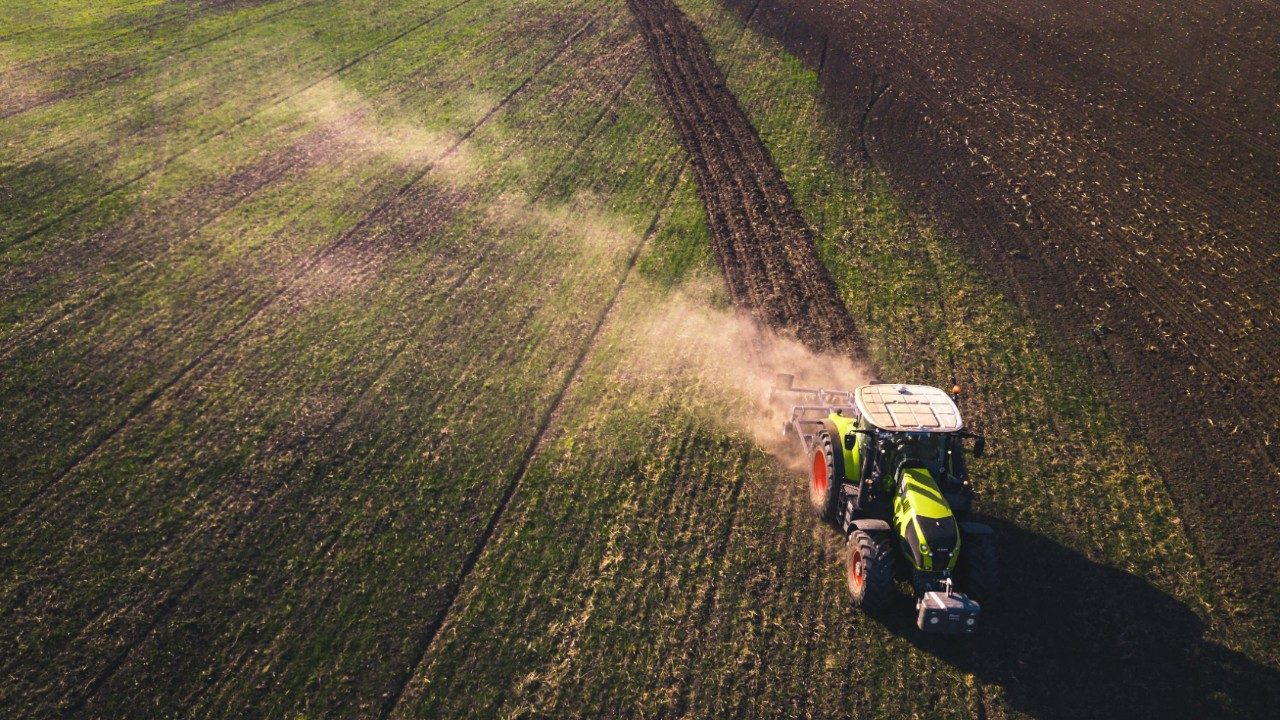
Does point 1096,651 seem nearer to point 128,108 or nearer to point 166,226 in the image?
point 166,226

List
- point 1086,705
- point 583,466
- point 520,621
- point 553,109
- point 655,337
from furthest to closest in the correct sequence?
1. point 553,109
2. point 655,337
3. point 583,466
4. point 520,621
5. point 1086,705

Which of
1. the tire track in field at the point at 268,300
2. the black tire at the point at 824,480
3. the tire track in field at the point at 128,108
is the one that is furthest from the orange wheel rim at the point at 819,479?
the tire track in field at the point at 128,108

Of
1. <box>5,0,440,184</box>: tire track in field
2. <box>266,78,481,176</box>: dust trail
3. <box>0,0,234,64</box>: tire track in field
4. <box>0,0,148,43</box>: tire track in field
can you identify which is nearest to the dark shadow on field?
<box>266,78,481,176</box>: dust trail

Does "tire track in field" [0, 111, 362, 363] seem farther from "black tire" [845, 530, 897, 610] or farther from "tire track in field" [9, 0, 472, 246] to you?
"black tire" [845, 530, 897, 610]

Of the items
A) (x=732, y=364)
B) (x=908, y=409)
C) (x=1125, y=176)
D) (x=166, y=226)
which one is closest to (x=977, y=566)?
(x=908, y=409)

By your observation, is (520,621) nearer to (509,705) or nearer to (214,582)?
(509,705)

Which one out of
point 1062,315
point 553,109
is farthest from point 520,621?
point 553,109

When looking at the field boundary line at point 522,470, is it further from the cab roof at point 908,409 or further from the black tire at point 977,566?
the black tire at point 977,566
